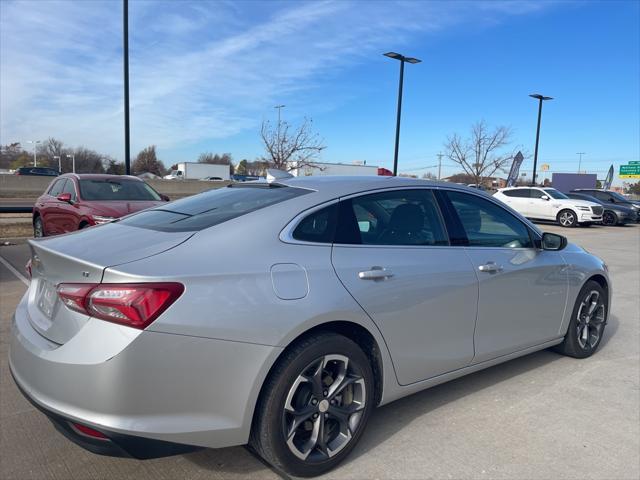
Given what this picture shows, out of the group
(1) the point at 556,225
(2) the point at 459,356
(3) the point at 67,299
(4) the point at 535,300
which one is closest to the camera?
(3) the point at 67,299

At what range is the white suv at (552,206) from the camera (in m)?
20.8

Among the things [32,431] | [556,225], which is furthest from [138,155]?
[32,431]

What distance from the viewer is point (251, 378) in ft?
7.77

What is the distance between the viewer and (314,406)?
8.63 ft

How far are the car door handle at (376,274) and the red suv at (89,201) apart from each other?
6154mm

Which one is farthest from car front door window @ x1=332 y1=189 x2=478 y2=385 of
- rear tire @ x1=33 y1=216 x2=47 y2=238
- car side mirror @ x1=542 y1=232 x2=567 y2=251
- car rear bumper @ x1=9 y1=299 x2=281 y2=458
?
rear tire @ x1=33 y1=216 x2=47 y2=238

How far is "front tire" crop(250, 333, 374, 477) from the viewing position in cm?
246

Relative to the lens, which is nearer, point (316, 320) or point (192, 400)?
point (192, 400)

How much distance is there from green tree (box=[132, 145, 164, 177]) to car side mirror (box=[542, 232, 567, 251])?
278 feet

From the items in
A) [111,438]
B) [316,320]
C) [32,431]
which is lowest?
[32,431]

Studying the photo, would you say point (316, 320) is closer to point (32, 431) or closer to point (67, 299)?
point (67, 299)

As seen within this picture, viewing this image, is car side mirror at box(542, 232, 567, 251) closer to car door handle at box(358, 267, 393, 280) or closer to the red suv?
car door handle at box(358, 267, 393, 280)

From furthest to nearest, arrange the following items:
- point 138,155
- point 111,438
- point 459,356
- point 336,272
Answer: point 138,155, point 459,356, point 336,272, point 111,438

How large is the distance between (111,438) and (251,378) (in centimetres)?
65
